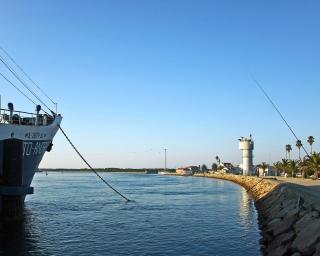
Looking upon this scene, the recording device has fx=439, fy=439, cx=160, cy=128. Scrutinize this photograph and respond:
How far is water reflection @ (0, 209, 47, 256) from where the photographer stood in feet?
86.1

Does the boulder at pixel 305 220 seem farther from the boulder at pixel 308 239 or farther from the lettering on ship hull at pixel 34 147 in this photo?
the lettering on ship hull at pixel 34 147

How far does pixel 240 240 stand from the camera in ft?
100

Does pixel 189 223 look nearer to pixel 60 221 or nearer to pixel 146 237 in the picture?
pixel 146 237

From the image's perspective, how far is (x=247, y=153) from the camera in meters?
131

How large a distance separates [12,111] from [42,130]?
5116mm

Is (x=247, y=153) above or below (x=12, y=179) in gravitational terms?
above

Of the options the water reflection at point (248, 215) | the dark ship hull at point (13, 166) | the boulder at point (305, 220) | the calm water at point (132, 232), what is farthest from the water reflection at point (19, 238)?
the water reflection at point (248, 215)

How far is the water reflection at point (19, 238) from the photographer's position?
86.1 feet

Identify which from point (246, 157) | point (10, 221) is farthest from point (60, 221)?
point (246, 157)

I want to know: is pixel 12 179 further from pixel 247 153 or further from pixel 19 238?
pixel 247 153

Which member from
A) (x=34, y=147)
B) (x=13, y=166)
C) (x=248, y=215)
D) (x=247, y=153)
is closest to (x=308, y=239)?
(x=13, y=166)

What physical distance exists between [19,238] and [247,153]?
353 feet

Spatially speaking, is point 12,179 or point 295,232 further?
point 12,179

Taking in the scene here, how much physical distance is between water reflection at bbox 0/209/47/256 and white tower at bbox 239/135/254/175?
327 feet
